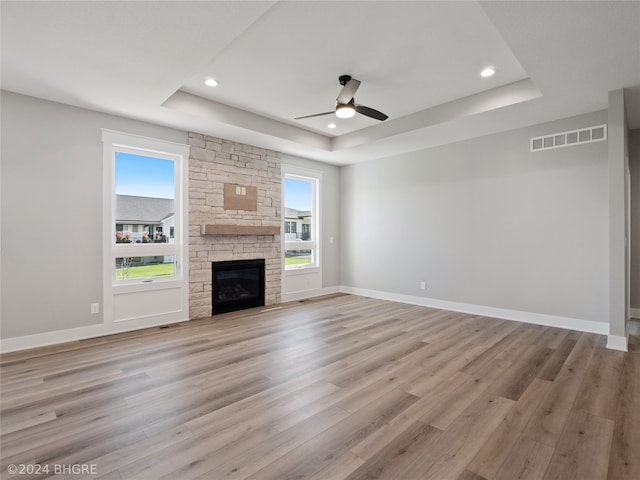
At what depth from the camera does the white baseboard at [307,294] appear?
639cm

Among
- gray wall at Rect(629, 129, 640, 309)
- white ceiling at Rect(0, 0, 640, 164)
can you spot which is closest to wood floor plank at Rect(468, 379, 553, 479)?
white ceiling at Rect(0, 0, 640, 164)

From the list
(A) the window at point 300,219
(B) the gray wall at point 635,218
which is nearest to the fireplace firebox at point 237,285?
(A) the window at point 300,219

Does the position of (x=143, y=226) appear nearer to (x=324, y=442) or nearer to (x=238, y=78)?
(x=238, y=78)

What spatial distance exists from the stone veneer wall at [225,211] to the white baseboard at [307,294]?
254 mm

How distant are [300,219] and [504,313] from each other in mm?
4079

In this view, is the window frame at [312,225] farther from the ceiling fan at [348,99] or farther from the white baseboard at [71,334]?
the ceiling fan at [348,99]

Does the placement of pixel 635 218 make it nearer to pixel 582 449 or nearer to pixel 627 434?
pixel 627 434

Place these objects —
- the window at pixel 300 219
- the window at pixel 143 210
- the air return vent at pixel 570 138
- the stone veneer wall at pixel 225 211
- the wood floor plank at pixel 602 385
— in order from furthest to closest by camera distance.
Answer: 1. the window at pixel 300 219
2. the stone veneer wall at pixel 225 211
3. the window at pixel 143 210
4. the air return vent at pixel 570 138
5. the wood floor plank at pixel 602 385

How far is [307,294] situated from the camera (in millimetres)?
6754

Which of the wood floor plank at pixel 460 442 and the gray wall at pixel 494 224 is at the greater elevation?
the gray wall at pixel 494 224

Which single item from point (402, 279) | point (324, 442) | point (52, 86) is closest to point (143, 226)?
point (52, 86)

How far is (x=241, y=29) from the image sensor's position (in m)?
2.56

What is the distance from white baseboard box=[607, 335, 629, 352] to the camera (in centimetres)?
350

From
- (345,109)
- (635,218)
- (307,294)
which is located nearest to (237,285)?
(307,294)
